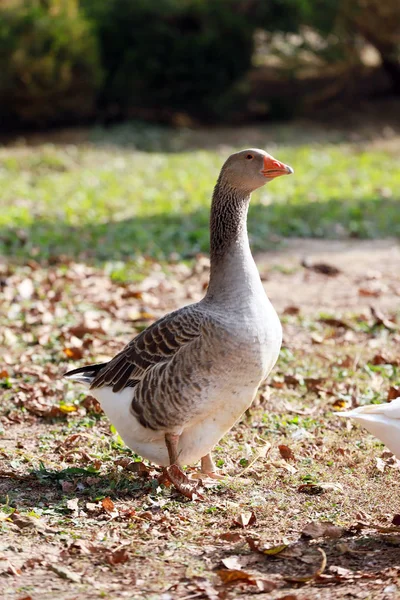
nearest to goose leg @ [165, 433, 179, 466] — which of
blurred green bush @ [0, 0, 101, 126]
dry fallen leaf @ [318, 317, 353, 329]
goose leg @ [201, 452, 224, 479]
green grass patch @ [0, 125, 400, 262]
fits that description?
goose leg @ [201, 452, 224, 479]

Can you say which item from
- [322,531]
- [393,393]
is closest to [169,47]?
[393,393]

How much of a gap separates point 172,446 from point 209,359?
490mm

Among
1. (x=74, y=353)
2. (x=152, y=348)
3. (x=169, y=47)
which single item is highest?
(x=169, y=47)

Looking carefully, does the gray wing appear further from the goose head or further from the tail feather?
the goose head

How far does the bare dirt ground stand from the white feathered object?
370mm

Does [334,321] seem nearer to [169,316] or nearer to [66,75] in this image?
[169,316]

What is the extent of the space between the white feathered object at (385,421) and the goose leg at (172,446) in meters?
0.84

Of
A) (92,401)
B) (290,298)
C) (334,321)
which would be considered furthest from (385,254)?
(92,401)

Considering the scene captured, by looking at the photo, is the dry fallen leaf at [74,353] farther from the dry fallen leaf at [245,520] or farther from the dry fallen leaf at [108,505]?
the dry fallen leaf at [245,520]

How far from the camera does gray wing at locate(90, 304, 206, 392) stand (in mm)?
4211

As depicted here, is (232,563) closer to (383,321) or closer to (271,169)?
(271,169)

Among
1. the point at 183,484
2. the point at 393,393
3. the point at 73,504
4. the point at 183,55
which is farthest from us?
the point at 183,55

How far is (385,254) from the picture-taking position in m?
9.44

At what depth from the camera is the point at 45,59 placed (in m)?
15.0
